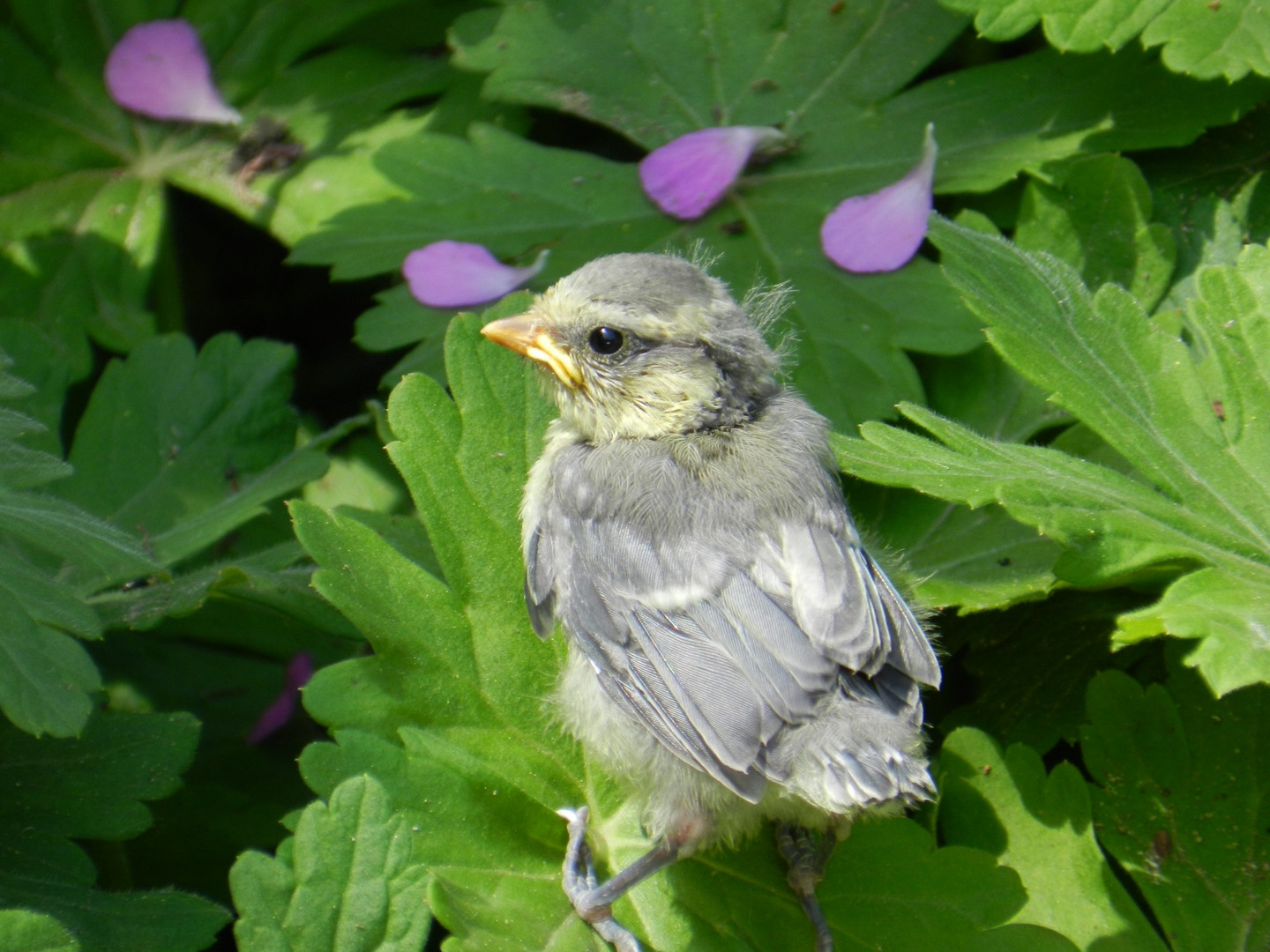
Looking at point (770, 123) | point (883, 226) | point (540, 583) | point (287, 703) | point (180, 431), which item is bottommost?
point (287, 703)

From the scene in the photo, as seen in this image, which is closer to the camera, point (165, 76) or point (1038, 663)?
point (1038, 663)

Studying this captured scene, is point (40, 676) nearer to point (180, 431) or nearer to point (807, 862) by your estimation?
point (180, 431)

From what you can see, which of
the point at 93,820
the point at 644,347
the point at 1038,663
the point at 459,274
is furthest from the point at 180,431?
the point at 1038,663

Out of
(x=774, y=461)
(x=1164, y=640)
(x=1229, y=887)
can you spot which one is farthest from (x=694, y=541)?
(x=1229, y=887)

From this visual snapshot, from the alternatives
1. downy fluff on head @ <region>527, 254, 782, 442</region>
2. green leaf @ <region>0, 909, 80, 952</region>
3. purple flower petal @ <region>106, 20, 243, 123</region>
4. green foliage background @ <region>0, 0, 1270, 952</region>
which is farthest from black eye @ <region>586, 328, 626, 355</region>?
purple flower petal @ <region>106, 20, 243, 123</region>

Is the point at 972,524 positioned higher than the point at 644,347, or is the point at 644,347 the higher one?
the point at 644,347

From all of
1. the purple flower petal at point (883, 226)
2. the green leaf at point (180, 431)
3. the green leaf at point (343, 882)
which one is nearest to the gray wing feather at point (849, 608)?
the green leaf at point (343, 882)

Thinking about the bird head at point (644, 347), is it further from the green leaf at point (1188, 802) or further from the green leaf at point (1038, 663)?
the green leaf at point (1188, 802)

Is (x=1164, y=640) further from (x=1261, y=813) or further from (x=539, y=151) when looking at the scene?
(x=539, y=151)
